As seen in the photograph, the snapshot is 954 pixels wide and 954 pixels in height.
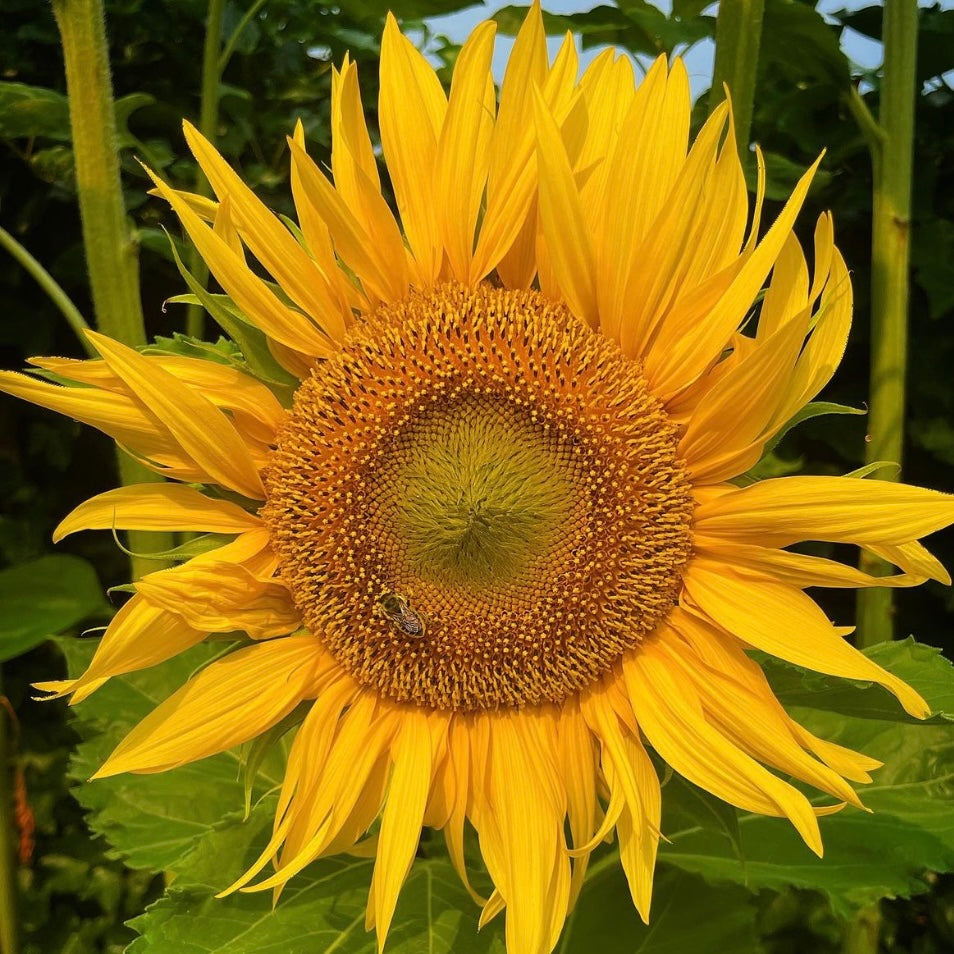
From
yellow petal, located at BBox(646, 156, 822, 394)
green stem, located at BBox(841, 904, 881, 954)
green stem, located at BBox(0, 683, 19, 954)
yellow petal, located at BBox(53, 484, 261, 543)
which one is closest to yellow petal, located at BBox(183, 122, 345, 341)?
yellow petal, located at BBox(53, 484, 261, 543)

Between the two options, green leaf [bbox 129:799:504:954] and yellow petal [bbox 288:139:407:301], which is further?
green leaf [bbox 129:799:504:954]

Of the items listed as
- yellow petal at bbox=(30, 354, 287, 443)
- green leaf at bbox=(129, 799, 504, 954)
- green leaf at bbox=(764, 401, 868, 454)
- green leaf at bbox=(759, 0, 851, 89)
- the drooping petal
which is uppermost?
green leaf at bbox=(759, 0, 851, 89)

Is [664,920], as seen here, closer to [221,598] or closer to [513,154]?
[221,598]

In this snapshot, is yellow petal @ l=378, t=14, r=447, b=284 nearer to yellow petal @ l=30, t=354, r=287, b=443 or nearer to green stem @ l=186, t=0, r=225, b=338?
yellow petal @ l=30, t=354, r=287, b=443

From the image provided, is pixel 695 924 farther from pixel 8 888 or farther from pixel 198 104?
pixel 198 104

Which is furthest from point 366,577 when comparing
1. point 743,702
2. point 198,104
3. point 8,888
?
point 198,104
